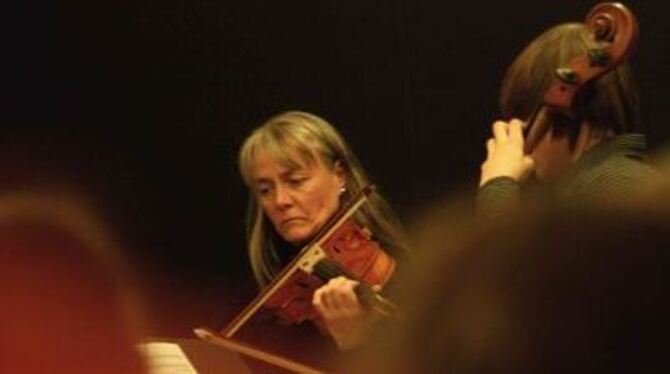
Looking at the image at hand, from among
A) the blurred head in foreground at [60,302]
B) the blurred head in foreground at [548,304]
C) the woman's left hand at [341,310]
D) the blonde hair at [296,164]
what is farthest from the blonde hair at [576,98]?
the blurred head in foreground at [548,304]

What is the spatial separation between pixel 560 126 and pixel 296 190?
2.61ft

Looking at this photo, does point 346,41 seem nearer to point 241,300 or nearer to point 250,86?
point 250,86

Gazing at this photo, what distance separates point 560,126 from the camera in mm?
1732

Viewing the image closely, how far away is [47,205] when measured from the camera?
594mm

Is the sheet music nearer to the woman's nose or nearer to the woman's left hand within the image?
the woman's left hand

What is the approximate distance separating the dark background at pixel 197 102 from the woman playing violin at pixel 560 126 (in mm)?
1118

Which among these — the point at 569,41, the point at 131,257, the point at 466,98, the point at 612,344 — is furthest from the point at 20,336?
the point at 131,257

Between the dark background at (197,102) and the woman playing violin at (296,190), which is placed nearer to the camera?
the woman playing violin at (296,190)

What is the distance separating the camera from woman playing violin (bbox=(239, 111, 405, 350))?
230 cm

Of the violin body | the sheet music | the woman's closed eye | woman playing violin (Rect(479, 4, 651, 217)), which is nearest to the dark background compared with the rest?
the woman's closed eye

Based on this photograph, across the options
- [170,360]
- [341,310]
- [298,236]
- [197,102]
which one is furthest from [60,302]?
[197,102]

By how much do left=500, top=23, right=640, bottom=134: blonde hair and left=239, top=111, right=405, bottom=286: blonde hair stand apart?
618mm

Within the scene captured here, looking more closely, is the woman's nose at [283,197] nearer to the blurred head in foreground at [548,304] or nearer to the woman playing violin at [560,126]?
the woman playing violin at [560,126]

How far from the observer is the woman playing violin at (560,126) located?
165 cm
